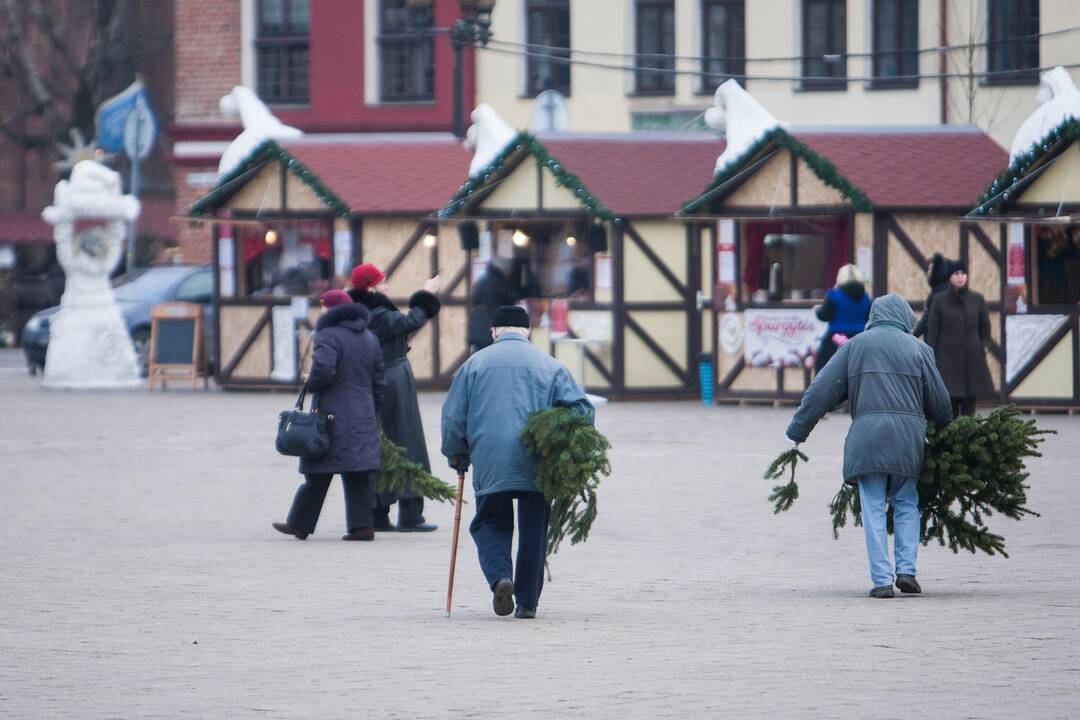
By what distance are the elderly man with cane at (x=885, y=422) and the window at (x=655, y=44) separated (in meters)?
28.9

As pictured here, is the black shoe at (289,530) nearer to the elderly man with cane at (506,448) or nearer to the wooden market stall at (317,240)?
the elderly man with cane at (506,448)

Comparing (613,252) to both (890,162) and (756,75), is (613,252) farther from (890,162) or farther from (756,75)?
(756,75)

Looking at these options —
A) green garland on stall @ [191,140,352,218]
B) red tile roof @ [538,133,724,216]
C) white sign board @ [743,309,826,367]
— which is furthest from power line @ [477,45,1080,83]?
white sign board @ [743,309,826,367]

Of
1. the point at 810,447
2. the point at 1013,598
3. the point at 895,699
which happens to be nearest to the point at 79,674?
the point at 895,699

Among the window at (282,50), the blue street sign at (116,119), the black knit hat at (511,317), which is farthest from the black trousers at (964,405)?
the window at (282,50)

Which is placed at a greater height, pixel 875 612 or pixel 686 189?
pixel 686 189

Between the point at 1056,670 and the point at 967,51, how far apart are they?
2958cm

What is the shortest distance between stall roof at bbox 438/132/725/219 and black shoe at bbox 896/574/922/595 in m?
15.4

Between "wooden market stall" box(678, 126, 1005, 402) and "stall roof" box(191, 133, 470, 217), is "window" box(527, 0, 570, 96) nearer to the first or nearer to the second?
"stall roof" box(191, 133, 470, 217)

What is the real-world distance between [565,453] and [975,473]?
2.31m

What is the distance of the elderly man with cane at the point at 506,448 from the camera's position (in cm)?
1064

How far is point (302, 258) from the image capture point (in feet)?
97.9

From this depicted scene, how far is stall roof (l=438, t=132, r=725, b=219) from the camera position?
26.8 meters

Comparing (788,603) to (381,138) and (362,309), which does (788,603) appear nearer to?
(362,309)
